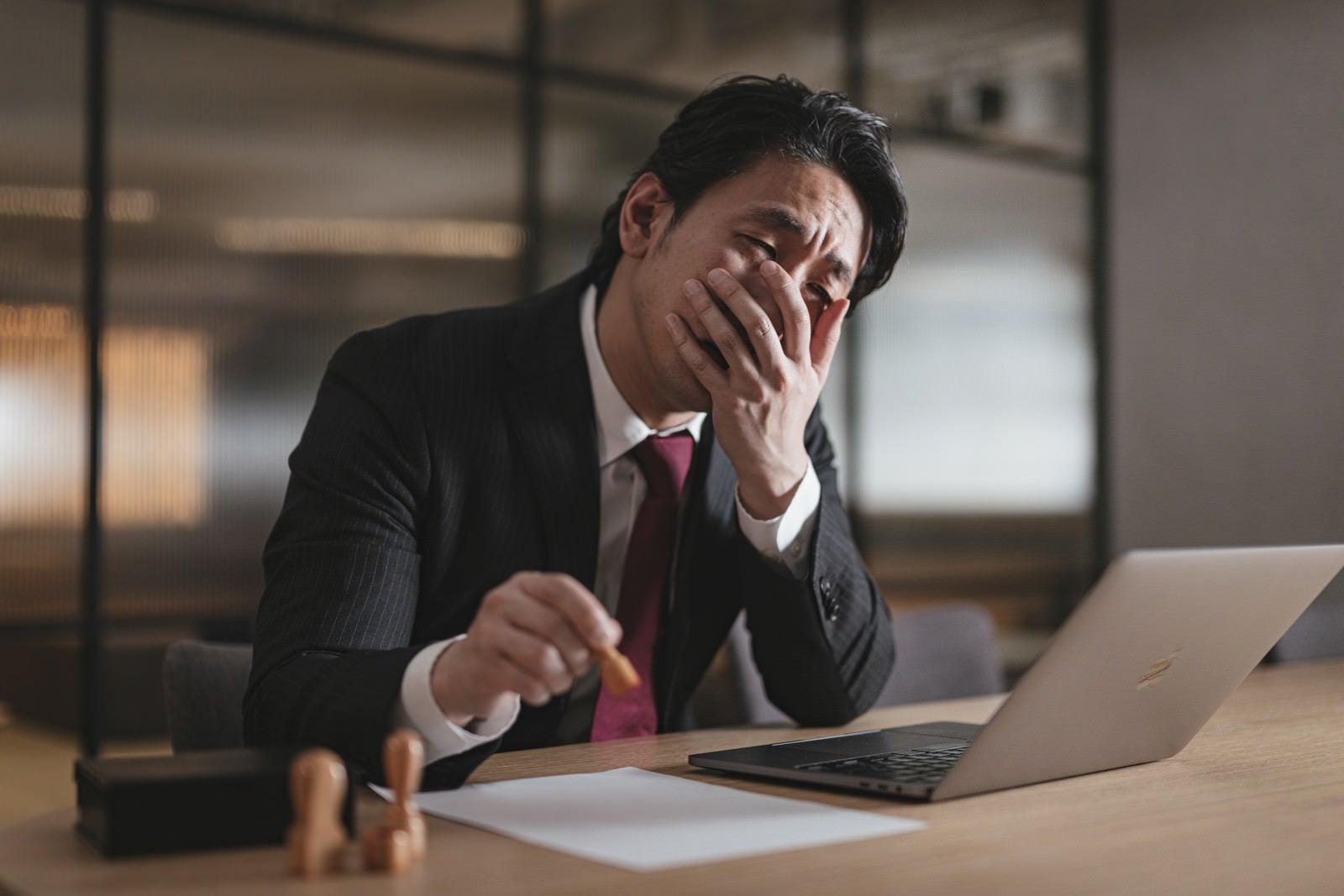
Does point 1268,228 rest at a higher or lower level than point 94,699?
higher

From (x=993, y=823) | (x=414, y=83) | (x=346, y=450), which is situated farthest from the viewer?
(x=414, y=83)

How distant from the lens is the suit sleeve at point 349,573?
108 centimetres

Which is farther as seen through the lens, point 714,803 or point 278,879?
point 714,803

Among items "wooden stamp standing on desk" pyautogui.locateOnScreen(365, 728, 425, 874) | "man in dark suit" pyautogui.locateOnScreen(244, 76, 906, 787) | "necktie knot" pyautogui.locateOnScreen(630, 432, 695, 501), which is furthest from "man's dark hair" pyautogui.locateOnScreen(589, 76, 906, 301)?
"wooden stamp standing on desk" pyautogui.locateOnScreen(365, 728, 425, 874)

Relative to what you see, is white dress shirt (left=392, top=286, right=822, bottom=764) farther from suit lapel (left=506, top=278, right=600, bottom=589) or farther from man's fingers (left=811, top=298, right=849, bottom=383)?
man's fingers (left=811, top=298, right=849, bottom=383)

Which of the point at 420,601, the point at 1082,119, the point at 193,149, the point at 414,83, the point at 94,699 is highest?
the point at 1082,119

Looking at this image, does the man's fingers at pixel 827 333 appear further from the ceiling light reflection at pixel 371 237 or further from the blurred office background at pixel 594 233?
the ceiling light reflection at pixel 371 237

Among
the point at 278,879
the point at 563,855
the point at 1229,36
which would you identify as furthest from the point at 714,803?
the point at 1229,36

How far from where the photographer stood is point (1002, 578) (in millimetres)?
4176

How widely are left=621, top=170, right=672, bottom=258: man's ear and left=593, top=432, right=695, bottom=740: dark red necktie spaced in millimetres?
243

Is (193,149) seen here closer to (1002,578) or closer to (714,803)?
(714,803)

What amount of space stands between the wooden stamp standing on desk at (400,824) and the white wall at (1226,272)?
382 cm

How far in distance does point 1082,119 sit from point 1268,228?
0.73 meters

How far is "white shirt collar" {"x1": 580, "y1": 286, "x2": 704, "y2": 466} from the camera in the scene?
159 centimetres
